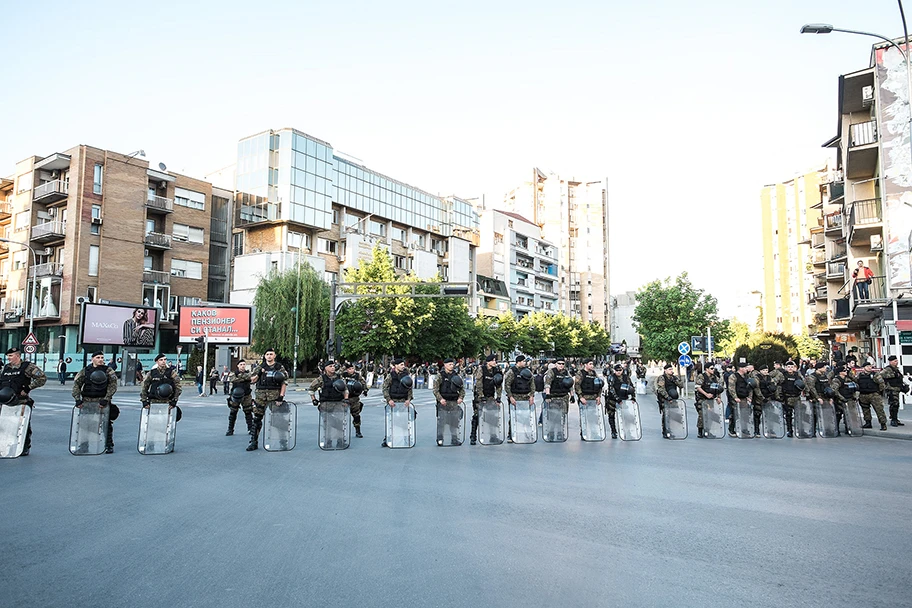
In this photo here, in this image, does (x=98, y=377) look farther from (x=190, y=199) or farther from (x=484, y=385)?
(x=190, y=199)

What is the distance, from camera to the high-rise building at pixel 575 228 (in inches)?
4313

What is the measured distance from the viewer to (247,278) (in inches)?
2159

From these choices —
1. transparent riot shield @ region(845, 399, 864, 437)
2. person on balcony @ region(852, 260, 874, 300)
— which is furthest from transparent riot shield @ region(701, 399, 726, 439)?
person on balcony @ region(852, 260, 874, 300)

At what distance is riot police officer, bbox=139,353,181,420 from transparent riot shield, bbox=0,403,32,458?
182 centimetres

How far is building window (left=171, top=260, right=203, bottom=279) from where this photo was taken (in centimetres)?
5103

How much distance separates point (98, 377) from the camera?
10.9 metres

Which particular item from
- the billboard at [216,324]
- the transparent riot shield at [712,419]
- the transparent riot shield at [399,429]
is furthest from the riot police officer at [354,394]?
the billboard at [216,324]

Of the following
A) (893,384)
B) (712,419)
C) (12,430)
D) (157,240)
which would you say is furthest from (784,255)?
(12,430)

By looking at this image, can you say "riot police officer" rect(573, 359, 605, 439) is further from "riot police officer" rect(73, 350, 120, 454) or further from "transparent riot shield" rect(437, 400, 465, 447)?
"riot police officer" rect(73, 350, 120, 454)

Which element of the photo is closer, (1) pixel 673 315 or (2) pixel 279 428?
(2) pixel 279 428

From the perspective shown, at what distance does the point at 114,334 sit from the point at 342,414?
3085 centimetres

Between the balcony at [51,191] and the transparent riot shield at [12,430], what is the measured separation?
4144 cm

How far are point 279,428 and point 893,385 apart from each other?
1457 centimetres

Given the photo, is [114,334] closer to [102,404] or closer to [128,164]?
[128,164]
